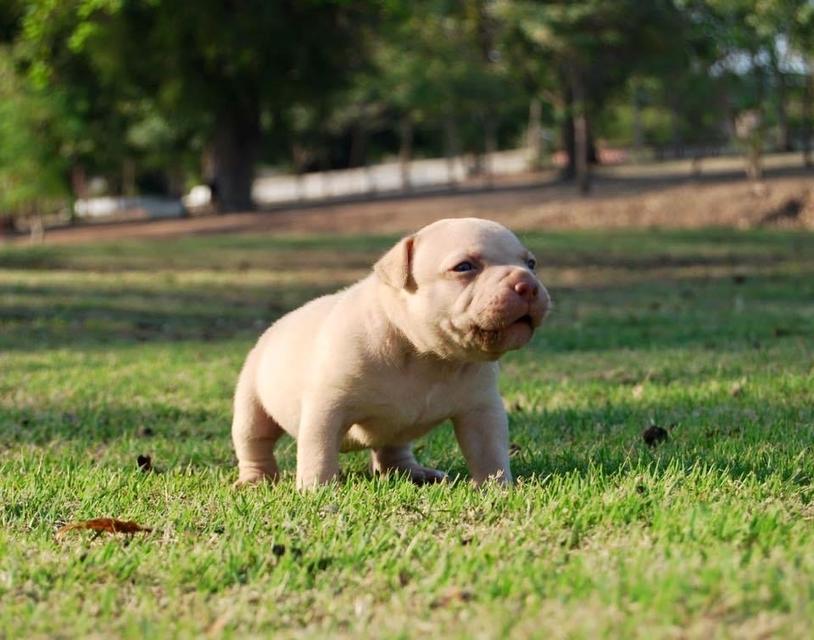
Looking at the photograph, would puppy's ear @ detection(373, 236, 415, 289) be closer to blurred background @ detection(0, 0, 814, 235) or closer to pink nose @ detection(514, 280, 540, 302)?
pink nose @ detection(514, 280, 540, 302)

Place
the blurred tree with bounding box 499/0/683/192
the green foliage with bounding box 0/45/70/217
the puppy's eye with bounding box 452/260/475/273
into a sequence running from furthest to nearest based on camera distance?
the green foliage with bounding box 0/45/70/217
the blurred tree with bounding box 499/0/683/192
the puppy's eye with bounding box 452/260/475/273

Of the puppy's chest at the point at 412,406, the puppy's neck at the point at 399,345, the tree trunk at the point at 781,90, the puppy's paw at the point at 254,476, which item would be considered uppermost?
the tree trunk at the point at 781,90

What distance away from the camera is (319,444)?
472cm

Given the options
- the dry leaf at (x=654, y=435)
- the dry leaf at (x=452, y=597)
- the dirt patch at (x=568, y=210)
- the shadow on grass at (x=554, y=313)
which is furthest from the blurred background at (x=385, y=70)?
the dry leaf at (x=452, y=597)

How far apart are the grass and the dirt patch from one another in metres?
15.6

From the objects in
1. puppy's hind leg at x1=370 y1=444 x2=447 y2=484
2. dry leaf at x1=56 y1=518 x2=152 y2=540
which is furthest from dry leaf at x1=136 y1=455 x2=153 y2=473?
dry leaf at x1=56 y1=518 x2=152 y2=540

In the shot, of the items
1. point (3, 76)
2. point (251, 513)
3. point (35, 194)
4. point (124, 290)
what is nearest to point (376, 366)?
point (251, 513)

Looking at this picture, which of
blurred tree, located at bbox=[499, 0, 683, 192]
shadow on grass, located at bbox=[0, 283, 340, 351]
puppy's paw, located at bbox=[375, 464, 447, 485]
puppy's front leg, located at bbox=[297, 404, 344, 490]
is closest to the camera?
puppy's front leg, located at bbox=[297, 404, 344, 490]

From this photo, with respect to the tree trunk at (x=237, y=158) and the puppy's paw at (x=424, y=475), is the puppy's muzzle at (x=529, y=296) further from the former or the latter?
the tree trunk at (x=237, y=158)

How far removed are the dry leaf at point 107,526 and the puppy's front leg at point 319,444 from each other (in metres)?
0.80

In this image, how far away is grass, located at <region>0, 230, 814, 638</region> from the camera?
302 cm

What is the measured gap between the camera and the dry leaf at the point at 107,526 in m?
4.09

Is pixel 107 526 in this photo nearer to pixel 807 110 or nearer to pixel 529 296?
pixel 529 296

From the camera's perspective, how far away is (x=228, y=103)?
118 feet
